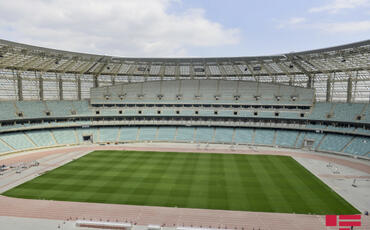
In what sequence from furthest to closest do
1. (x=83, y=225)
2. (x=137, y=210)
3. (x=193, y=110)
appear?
(x=193, y=110) → (x=137, y=210) → (x=83, y=225)

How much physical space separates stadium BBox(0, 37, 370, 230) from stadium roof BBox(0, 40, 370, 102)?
0.95 feet

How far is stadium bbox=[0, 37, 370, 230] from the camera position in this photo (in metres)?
21.6

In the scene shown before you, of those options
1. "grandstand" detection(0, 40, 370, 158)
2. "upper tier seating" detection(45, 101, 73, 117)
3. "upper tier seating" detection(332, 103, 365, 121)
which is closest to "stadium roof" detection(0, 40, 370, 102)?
"grandstand" detection(0, 40, 370, 158)

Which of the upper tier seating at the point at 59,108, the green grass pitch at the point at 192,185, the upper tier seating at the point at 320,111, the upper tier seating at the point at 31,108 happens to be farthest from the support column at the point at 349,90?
the upper tier seating at the point at 31,108

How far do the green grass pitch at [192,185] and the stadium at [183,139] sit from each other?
0.20m

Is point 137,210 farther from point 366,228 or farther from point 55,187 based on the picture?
point 366,228

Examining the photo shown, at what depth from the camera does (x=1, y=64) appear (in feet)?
148

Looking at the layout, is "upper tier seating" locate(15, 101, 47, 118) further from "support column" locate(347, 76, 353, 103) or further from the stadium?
"support column" locate(347, 76, 353, 103)

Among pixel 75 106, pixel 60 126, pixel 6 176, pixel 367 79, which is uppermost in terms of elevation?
pixel 367 79

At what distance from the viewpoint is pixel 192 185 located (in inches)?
1075

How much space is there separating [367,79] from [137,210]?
54.3 m

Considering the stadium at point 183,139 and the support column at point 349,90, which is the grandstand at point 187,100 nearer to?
the support column at point 349,90

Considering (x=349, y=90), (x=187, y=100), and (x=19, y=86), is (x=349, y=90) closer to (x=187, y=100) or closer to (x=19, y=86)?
(x=187, y=100)

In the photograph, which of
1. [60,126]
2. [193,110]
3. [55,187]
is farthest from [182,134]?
[55,187]
